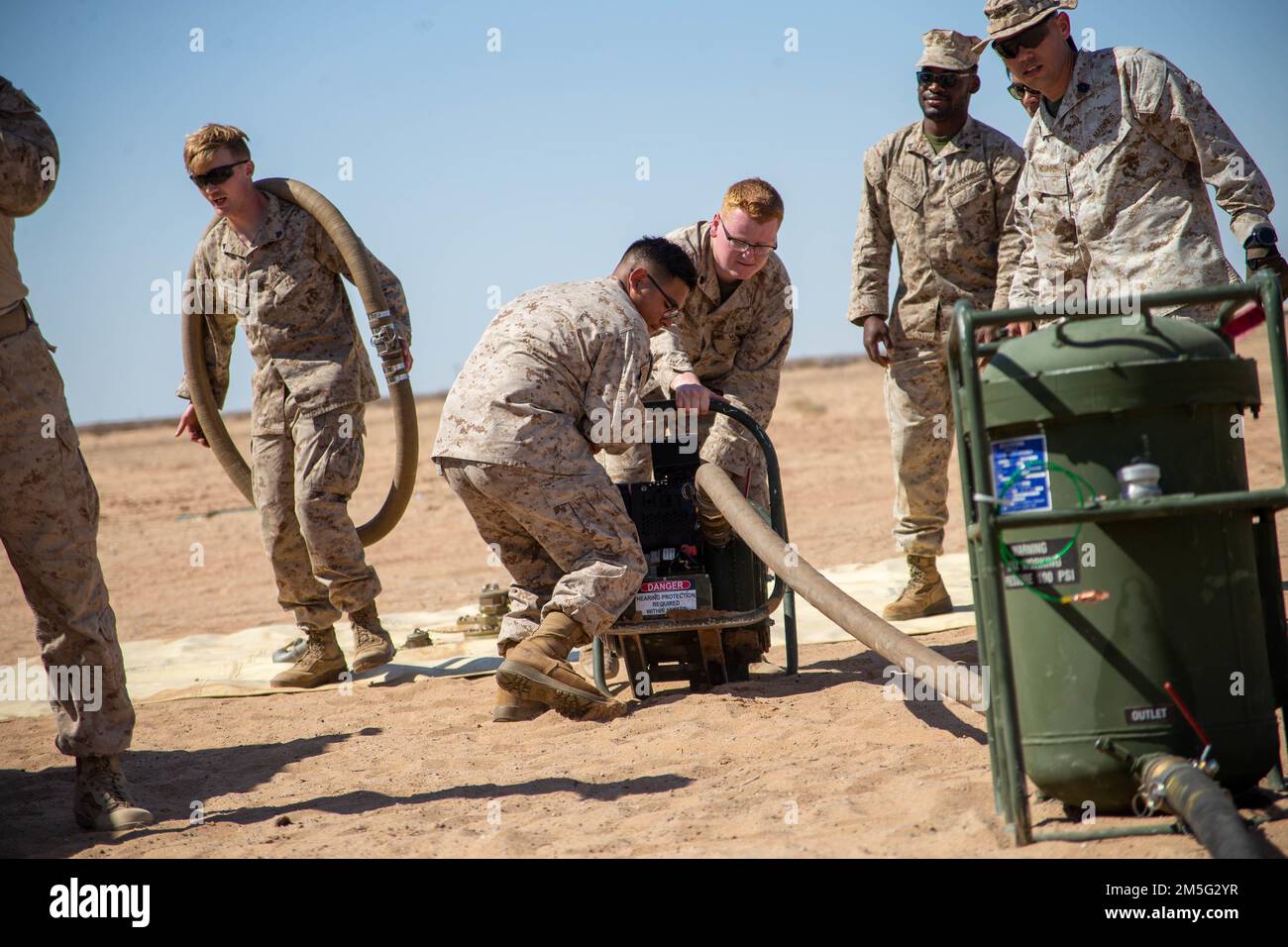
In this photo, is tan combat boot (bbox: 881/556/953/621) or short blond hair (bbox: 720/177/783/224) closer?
short blond hair (bbox: 720/177/783/224)

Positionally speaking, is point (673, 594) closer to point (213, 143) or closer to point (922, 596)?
point (922, 596)

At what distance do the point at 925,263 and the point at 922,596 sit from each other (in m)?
1.69

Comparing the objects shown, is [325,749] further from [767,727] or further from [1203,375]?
Result: [1203,375]

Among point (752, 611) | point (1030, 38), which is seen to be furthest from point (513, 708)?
point (1030, 38)

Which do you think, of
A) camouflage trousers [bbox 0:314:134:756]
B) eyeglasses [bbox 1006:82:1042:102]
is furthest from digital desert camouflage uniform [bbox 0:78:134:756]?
eyeglasses [bbox 1006:82:1042:102]

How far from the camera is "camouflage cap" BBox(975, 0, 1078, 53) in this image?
4262 mm

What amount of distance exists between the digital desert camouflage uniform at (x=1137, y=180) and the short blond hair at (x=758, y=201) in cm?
114

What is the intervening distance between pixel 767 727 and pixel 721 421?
159 centimetres

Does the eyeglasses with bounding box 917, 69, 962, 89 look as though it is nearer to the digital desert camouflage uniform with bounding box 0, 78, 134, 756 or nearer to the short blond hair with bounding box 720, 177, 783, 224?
the short blond hair with bounding box 720, 177, 783, 224

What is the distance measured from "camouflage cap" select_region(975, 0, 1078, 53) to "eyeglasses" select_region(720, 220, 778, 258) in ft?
4.51

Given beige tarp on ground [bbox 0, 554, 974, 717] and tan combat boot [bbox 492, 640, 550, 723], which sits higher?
tan combat boot [bbox 492, 640, 550, 723]

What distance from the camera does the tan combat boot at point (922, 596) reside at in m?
6.27

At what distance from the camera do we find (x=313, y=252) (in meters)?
6.02
